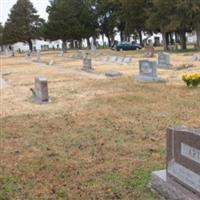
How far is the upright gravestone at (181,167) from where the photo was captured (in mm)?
4852

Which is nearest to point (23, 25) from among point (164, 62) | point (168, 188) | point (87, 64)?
point (87, 64)

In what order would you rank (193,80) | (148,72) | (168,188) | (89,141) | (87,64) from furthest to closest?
1. (87,64)
2. (148,72)
3. (193,80)
4. (89,141)
5. (168,188)

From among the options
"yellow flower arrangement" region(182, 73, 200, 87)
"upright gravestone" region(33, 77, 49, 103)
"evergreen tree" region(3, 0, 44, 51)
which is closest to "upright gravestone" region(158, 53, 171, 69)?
"yellow flower arrangement" region(182, 73, 200, 87)

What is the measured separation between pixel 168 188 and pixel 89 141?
3198 millimetres

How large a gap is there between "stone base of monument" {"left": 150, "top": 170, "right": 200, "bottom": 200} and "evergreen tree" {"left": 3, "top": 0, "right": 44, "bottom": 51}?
79349 millimetres

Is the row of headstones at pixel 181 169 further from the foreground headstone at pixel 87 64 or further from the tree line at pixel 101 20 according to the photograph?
the tree line at pixel 101 20

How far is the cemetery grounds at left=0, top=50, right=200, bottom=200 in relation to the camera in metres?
6.04

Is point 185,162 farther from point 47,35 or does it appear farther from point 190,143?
point 47,35

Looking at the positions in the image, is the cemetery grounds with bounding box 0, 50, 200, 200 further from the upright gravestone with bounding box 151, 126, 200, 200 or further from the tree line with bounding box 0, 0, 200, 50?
the tree line with bounding box 0, 0, 200, 50

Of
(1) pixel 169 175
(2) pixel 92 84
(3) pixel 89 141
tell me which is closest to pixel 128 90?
(2) pixel 92 84

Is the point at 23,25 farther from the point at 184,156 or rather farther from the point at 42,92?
the point at 184,156

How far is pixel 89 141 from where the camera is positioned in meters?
8.35

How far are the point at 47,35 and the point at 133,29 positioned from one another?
63.5ft

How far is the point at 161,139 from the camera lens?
8094 millimetres
